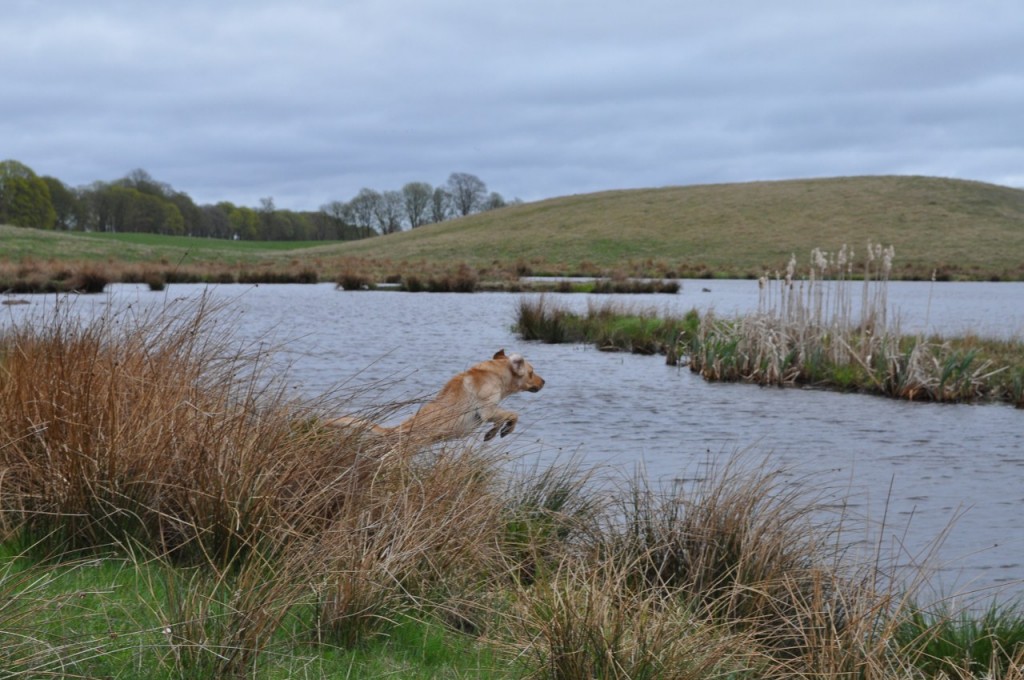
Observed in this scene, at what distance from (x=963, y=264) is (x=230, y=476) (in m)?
58.5

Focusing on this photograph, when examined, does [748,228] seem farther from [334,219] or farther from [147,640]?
[147,640]

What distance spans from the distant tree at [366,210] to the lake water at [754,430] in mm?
85002

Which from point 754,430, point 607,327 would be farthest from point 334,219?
point 754,430

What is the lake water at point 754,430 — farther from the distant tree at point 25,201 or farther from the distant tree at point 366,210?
the distant tree at point 366,210

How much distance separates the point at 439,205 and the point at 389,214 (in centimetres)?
562

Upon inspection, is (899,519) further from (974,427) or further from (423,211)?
(423,211)

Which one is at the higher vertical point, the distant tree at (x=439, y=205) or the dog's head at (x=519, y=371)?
the distant tree at (x=439, y=205)

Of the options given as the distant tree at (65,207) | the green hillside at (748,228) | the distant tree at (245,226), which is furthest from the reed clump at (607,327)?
the distant tree at (245,226)

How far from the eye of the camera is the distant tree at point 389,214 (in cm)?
10625

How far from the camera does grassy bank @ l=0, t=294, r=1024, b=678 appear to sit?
140 inches

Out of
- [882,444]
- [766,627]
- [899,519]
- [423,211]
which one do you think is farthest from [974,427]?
[423,211]

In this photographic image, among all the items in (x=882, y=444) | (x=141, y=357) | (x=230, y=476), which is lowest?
(x=882, y=444)

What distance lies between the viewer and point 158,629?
333cm

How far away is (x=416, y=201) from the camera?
107062mm
